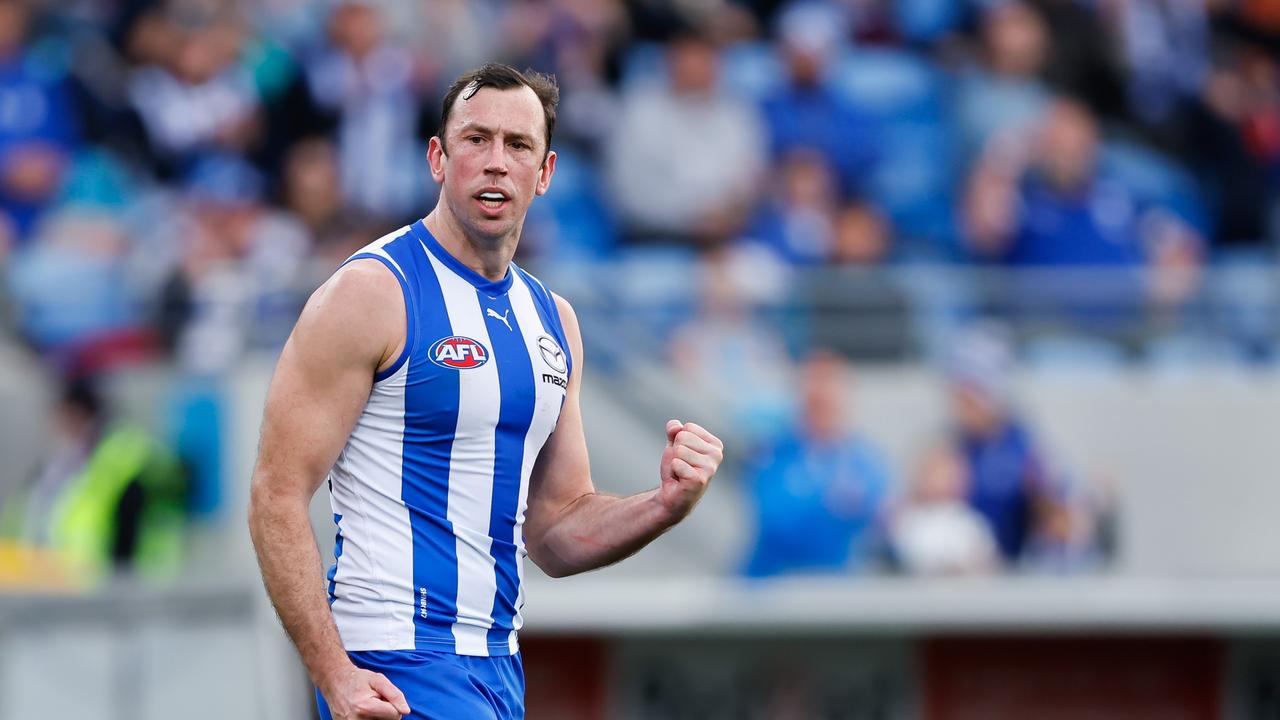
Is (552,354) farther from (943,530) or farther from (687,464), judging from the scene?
(943,530)

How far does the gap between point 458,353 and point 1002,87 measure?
902cm

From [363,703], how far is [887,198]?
8587 millimetres

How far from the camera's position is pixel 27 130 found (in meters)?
12.4

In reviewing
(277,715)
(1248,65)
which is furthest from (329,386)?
(1248,65)

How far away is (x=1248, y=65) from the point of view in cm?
1399

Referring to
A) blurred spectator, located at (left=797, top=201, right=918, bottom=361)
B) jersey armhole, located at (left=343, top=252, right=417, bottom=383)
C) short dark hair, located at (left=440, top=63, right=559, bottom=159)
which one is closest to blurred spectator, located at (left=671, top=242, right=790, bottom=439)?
blurred spectator, located at (left=797, top=201, right=918, bottom=361)

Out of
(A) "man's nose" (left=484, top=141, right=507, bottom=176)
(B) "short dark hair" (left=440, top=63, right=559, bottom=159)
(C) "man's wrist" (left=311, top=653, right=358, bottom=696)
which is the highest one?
(B) "short dark hair" (left=440, top=63, right=559, bottom=159)

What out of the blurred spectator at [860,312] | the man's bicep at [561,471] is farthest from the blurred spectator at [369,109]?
the man's bicep at [561,471]

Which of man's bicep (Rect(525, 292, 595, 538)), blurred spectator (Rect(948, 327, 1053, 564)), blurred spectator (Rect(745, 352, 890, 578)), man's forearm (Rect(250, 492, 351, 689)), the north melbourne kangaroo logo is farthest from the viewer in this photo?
blurred spectator (Rect(948, 327, 1053, 564))

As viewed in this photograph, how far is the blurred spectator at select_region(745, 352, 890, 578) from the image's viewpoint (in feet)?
33.9

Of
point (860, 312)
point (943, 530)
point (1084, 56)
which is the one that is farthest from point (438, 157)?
point (1084, 56)

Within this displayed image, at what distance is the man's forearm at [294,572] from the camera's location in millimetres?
4305

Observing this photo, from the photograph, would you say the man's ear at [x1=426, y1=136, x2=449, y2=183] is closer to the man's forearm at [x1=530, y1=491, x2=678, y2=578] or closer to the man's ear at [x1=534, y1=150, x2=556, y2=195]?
the man's ear at [x1=534, y1=150, x2=556, y2=195]

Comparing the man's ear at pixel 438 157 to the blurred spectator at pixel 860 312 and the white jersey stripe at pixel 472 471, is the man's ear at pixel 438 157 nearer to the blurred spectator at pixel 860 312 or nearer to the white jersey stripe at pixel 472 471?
the white jersey stripe at pixel 472 471
